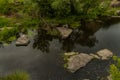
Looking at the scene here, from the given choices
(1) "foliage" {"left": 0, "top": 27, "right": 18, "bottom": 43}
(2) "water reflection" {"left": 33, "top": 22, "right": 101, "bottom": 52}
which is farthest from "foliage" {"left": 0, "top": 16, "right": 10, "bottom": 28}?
(2) "water reflection" {"left": 33, "top": 22, "right": 101, "bottom": 52}

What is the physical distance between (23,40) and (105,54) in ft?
55.0

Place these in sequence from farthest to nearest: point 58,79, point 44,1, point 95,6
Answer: point 95,6 < point 44,1 < point 58,79

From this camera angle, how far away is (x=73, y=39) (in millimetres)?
54312

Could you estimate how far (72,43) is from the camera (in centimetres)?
5253

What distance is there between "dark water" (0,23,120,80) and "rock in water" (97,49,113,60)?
50.0 inches

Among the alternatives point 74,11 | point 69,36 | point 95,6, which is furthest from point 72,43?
point 95,6

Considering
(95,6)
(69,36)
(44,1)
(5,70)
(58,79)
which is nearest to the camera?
(58,79)

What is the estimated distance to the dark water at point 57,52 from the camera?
41.7 meters

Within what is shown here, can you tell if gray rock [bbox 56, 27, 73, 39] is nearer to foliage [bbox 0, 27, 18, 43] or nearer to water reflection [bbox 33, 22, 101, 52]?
water reflection [bbox 33, 22, 101, 52]

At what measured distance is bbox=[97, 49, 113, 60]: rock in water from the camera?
4566 centimetres

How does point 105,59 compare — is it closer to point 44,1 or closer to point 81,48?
point 81,48

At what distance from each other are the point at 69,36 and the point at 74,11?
357 inches

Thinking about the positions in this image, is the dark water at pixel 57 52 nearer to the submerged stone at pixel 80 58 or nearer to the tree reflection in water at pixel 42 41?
the tree reflection in water at pixel 42 41

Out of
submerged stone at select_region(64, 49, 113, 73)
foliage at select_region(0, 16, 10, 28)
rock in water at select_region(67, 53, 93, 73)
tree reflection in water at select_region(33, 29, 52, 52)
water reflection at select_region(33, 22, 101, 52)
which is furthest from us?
foliage at select_region(0, 16, 10, 28)
